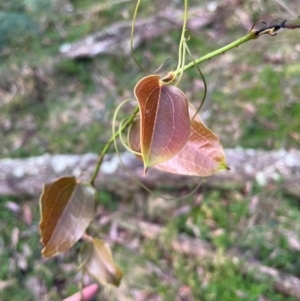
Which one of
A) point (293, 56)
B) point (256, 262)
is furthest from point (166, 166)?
point (293, 56)

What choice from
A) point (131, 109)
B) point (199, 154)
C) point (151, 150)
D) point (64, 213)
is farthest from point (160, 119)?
point (131, 109)

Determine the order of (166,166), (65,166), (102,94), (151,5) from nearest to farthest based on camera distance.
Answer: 1. (166,166)
2. (65,166)
3. (102,94)
4. (151,5)

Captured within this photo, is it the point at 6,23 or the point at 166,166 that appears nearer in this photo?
the point at 166,166

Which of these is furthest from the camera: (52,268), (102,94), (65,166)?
(102,94)

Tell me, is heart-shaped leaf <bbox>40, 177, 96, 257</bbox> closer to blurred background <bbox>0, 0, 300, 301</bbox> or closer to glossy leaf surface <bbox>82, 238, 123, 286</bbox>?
glossy leaf surface <bbox>82, 238, 123, 286</bbox>

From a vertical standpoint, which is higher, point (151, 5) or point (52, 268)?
point (151, 5)

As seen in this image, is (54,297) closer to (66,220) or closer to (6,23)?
(66,220)
